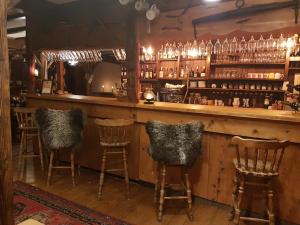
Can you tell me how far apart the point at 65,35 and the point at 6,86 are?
2.91 meters

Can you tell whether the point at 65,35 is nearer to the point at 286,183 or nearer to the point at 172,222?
the point at 172,222

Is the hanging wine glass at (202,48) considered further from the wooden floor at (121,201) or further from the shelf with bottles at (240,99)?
the wooden floor at (121,201)

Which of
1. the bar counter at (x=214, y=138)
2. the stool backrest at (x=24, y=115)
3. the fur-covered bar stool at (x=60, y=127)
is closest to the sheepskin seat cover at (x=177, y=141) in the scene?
the bar counter at (x=214, y=138)

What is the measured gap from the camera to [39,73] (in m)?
4.88

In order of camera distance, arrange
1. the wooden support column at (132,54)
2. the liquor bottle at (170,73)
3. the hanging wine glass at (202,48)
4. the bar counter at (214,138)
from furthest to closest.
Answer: the liquor bottle at (170,73) → the hanging wine glass at (202,48) → the wooden support column at (132,54) → the bar counter at (214,138)

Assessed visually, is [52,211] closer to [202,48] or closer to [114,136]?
[114,136]

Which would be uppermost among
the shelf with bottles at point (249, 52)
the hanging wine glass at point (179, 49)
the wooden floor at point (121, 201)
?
the hanging wine glass at point (179, 49)

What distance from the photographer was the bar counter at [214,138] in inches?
93.6

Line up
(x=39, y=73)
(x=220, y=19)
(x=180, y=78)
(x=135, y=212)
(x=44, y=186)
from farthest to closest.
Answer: (x=180, y=78)
(x=39, y=73)
(x=44, y=186)
(x=220, y=19)
(x=135, y=212)

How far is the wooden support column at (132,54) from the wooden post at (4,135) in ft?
6.56

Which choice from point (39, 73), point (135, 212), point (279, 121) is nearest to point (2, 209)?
point (135, 212)

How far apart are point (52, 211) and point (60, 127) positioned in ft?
3.15

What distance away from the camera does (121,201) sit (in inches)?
112

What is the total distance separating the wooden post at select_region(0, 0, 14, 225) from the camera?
1302 millimetres
